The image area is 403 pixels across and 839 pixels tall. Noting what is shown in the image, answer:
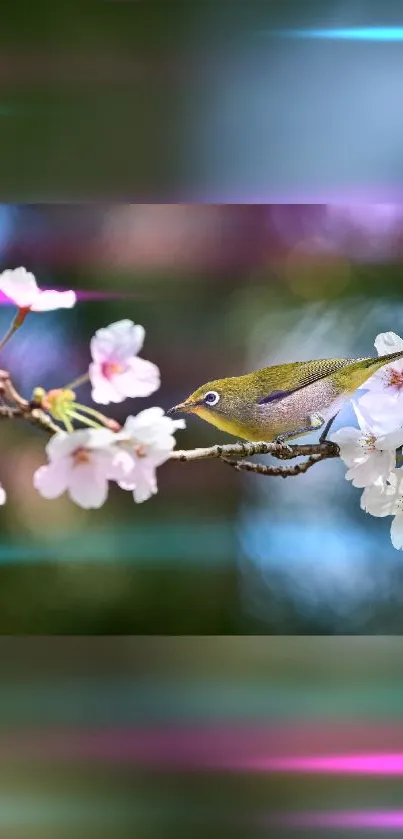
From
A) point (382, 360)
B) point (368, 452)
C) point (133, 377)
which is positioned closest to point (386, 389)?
point (382, 360)

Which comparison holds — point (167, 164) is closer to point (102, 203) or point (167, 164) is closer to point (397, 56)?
point (102, 203)

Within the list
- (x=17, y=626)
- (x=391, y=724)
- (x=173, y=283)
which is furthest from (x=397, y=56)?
(x=17, y=626)

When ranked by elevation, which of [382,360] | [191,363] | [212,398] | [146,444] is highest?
[191,363]

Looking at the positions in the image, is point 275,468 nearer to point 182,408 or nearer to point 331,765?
point 182,408

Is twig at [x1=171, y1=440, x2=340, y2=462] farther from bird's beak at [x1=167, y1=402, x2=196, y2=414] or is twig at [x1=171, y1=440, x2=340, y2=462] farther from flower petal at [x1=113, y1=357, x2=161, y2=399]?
bird's beak at [x1=167, y1=402, x2=196, y2=414]

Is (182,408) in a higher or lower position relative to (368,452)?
higher

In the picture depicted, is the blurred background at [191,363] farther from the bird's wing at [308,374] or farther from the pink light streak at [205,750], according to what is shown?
the pink light streak at [205,750]

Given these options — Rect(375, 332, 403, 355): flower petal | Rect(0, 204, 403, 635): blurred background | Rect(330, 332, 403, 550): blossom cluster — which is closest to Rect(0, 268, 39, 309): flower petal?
Rect(330, 332, 403, 550): blossom cluster
